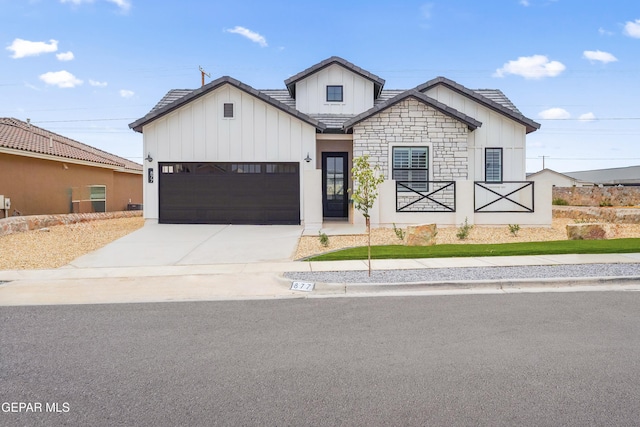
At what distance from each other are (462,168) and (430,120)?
2.28 m

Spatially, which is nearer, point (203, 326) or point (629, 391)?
point (629, 391)

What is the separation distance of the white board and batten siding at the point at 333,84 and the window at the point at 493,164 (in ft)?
18.5

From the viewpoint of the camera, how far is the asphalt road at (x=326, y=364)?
3.60 metres

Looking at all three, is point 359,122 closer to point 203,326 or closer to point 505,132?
point 505,132

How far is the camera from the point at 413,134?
17.5 m

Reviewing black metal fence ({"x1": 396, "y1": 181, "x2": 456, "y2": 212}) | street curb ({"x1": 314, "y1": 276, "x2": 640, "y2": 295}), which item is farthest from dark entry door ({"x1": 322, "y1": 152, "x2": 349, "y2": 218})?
street curb ({"x1": 314, "y1": 276, "x2": 640, "y2": 295})

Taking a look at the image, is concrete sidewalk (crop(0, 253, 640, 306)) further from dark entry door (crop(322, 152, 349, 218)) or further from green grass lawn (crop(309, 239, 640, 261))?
dark entry door (crop(322, 152, 349, 218))

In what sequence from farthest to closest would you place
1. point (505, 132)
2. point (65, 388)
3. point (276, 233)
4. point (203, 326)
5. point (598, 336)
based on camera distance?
point (505, 132) < point (276, 233) < point (203, 326) < point (598, 336) < point (65, 388)

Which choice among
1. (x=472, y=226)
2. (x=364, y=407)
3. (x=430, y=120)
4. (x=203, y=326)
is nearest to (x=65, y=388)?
(x=203, y=326)

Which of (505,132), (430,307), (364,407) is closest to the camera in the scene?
(364,407)

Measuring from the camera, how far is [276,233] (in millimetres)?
15227

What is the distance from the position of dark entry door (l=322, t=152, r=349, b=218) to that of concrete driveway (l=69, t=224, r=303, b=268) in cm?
334

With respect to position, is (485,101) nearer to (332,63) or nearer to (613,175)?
(332,63)

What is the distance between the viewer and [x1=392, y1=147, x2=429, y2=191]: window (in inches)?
688
